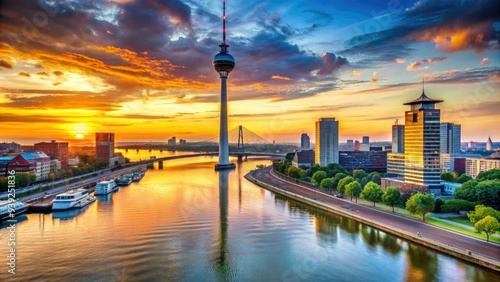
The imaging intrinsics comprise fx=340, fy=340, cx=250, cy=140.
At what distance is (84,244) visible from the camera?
9.29 meters

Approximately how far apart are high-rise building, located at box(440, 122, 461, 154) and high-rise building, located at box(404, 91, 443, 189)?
19961 mm

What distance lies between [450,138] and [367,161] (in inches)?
459

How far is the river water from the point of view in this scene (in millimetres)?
7398

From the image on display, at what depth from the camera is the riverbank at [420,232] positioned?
789 cm

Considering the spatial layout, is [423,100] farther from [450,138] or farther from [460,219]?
[450,138]

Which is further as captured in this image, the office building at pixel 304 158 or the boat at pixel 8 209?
the office building at pixel 304 158

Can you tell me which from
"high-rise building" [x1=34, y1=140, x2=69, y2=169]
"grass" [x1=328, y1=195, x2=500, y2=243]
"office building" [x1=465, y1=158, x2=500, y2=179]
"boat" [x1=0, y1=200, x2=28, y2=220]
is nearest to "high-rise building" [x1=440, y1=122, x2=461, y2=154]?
"office building" [x1=465, y1=158, x2=500, y2=179]

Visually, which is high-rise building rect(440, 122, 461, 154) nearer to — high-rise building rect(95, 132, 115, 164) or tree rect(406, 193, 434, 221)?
tree rect(406, 193, 434, 221)

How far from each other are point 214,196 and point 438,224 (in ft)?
34.3

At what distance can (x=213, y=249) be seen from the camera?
9016 millimetres

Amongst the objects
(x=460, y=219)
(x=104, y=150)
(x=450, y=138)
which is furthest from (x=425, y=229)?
(x=104, y=150)

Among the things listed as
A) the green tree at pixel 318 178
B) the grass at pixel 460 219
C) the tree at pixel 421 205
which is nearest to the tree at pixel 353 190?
the tree at pixel 421 205

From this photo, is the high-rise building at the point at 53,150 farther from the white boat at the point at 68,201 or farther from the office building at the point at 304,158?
the office building at the point at 304,158

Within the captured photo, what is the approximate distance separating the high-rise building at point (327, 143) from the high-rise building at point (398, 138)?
638 cm
